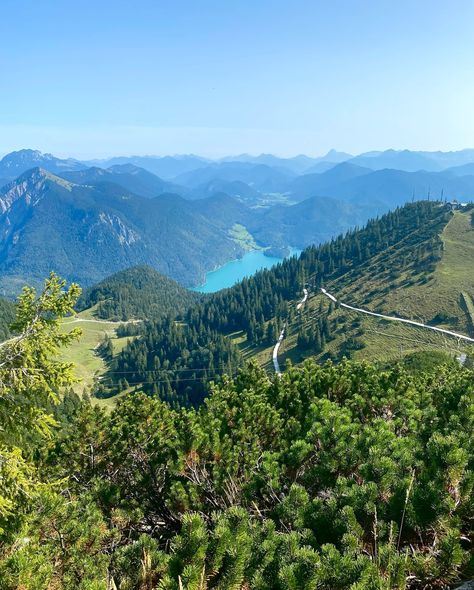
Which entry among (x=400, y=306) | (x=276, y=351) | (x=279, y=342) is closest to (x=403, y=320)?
(x=400, y=306)

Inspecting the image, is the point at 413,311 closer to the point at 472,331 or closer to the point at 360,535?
the point at 472,331

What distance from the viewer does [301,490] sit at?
844 centimetres

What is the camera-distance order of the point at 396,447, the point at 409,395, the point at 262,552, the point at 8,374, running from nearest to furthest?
the point at 262,552 → the point at 396,447 → the point at 8,374 → the point at 409,395

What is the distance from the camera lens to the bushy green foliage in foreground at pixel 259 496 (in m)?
6.31

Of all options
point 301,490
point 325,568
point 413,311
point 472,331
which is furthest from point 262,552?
point 413,311

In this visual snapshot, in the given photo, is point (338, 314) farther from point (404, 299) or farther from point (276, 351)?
point (276, 351)

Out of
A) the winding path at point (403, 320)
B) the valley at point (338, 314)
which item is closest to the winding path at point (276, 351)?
the valley at point (338, 314)

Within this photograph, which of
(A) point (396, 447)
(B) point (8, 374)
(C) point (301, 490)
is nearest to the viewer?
(C) point (301, 490)

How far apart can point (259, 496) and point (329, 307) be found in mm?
137766

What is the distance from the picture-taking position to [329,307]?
146m

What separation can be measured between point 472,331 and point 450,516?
358 feet

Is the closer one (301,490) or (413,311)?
(301,490)

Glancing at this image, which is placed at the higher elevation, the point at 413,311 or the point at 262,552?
the point at 262,552

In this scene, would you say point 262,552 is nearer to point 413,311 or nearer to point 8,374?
point 8,374
